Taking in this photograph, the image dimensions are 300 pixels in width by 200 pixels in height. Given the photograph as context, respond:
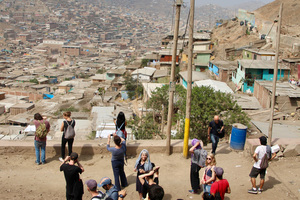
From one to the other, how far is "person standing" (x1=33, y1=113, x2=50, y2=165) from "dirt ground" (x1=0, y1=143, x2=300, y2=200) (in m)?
0.24

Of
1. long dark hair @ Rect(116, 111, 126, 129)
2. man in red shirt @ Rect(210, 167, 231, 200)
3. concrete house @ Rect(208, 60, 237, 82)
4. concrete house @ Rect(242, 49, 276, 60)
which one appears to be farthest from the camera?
concrete house @ Rect(208, 60, 237, 82)

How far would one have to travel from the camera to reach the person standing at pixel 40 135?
561 centimetres

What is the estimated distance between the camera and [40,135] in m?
5.61

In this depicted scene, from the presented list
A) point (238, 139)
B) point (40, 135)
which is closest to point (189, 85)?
point (238, 139)

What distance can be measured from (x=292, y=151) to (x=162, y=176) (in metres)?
2.77

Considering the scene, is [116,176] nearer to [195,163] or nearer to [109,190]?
[109,190]

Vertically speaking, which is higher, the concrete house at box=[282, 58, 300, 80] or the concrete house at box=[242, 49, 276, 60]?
the concrete house at box=[242, 49, 276, 60]

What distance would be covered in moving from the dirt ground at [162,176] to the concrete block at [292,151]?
103mm

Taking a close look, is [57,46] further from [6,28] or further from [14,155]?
[14,155]

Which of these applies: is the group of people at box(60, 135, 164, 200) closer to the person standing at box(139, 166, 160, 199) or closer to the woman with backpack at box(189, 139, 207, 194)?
the person standing at box(139, 166, 160, 199)

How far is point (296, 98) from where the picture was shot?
13.9 meters

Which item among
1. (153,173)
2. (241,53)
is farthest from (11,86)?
(153,173)

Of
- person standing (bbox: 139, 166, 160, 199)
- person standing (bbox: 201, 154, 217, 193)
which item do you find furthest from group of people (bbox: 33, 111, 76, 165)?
person standing (bbox: 201, 154, 217, 193)

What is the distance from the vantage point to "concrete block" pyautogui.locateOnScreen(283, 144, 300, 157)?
20.1 feet
